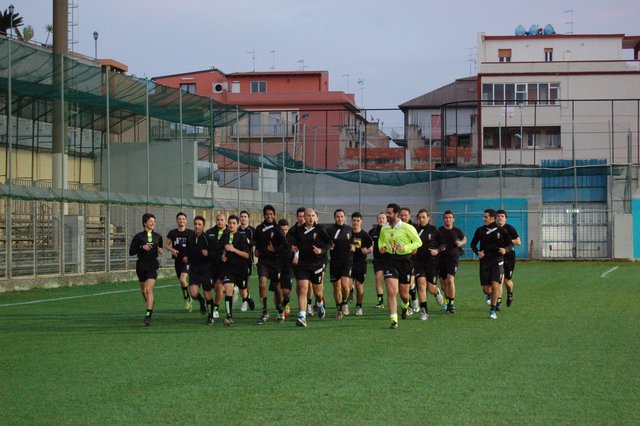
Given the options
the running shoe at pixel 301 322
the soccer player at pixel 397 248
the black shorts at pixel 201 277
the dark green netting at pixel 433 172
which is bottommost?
the running shoe at pixel 301 322

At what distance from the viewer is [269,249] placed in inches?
741

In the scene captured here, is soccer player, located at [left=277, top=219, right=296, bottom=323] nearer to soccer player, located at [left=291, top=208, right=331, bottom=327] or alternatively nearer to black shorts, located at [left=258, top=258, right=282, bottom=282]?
black shorts, located at [left=258, top=258, right=282, bottom=282]

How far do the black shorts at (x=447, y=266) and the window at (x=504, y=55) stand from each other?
195ft

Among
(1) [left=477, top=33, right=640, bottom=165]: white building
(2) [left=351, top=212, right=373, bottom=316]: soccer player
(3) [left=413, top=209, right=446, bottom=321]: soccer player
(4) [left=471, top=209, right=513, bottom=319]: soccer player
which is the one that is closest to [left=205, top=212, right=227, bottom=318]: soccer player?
(2) [left=351, top=212, right=373, bottom=316]: soccer player

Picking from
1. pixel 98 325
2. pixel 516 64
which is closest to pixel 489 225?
pixel 98 325

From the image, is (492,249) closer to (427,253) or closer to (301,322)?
(427,253)

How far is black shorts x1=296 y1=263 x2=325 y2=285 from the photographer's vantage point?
57.6 ft

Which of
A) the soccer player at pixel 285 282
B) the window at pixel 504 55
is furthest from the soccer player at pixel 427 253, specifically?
the window at pixel 504 55

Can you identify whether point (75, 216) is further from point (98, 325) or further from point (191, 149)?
point (98, 325)

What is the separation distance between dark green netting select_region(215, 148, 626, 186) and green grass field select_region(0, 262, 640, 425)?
2924 centimetres

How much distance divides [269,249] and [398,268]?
286 centimetres

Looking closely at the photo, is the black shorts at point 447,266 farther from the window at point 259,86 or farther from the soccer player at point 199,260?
the window at point 259,86

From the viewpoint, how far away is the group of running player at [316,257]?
685 inches

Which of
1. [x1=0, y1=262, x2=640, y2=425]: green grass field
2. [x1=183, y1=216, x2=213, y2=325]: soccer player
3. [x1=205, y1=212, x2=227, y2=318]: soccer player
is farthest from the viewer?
[x1=183, y1=216, x2=213, y2=325]: soccer player
